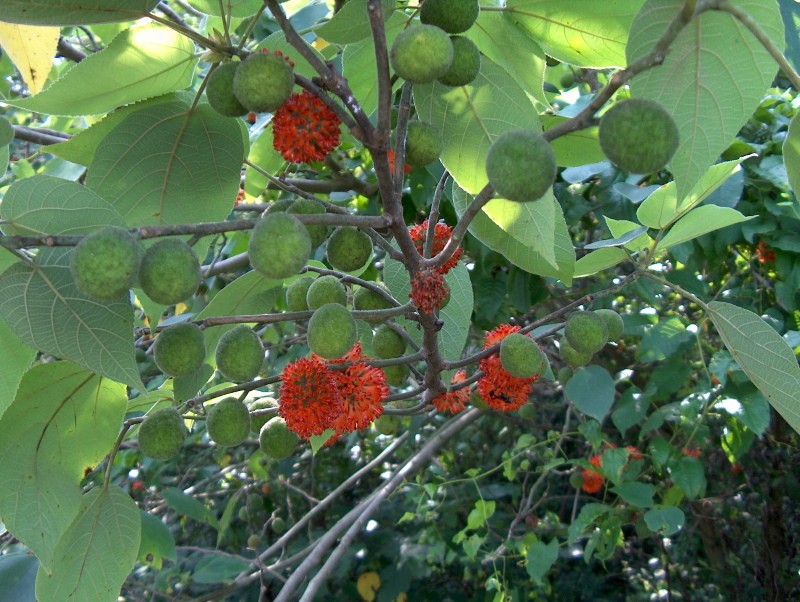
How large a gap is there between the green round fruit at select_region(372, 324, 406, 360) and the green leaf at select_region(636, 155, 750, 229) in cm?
54

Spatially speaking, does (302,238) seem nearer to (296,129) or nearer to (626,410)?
(296,129)

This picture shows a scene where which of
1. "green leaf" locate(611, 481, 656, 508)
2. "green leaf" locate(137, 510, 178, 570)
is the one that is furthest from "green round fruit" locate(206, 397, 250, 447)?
"green leaf" locate(611, 481, 656, 508)

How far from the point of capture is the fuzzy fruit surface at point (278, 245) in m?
0.95

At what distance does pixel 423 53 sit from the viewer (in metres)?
0.97

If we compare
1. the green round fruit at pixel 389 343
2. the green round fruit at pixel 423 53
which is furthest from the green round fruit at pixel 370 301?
the green round fruit at pixel 423 53

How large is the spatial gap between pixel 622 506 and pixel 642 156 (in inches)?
131

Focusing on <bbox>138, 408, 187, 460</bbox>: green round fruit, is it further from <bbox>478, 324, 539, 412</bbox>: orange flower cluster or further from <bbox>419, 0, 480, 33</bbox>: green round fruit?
<bbox>419, 0, 480, 33</bbox>: green round fruit

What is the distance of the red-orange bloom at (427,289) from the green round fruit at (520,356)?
303mm

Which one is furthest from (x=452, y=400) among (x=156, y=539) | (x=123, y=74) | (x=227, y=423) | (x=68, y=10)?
(x=156, y=539)

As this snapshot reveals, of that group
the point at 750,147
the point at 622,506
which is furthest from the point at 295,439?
the point at 622,506

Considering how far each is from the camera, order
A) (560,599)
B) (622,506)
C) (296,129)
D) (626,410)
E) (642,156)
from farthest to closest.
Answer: (560,599) < (622,506) < (626,410) < (296,129) < (642,156)

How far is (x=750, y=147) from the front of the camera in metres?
2.86

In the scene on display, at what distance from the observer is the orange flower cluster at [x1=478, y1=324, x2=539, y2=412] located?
1.66 meters

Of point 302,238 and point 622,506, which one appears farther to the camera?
point 622,506
